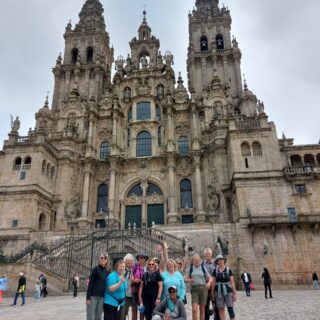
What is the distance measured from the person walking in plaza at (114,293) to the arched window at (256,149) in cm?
2418

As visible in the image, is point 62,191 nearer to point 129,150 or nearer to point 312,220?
point 129,150

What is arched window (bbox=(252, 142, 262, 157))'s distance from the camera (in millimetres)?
27906

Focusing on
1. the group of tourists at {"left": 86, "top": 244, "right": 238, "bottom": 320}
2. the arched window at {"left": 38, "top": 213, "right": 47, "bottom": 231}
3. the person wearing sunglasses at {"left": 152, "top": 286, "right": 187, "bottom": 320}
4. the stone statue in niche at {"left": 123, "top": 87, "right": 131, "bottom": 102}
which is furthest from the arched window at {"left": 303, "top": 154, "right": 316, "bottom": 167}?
the person wearing sunglasses at {"left": 152, "top": 286, "right": 187, "bottom": 320}

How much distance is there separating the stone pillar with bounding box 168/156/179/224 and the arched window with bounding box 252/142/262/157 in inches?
357

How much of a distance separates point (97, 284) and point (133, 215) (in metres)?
27.8

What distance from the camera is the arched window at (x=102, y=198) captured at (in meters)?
33.7

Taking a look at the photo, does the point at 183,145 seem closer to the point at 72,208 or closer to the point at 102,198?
the point at 102,198

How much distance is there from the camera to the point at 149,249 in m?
21.8

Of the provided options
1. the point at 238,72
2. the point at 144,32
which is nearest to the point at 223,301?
the point at 238,72

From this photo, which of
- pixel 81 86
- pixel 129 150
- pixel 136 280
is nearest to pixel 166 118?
pixel 129 150

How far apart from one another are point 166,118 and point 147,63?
372 inches

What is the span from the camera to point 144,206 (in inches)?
1302

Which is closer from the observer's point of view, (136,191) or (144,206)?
(144,206)

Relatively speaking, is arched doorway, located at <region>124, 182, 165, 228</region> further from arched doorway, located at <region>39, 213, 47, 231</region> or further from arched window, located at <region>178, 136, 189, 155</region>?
arched doorway, located at <region>39, 213, 47, 231</region>
